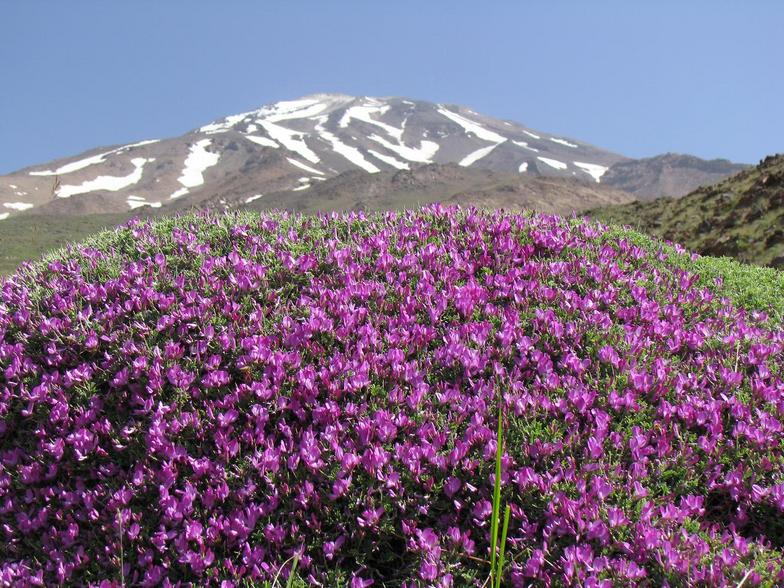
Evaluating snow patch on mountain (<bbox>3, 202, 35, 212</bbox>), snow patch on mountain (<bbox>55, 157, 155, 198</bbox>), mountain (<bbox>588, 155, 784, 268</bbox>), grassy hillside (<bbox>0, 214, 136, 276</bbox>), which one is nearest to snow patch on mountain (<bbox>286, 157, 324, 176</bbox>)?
snow patch on mountain (<bbox>55, 157, 155, 198</bbox>)

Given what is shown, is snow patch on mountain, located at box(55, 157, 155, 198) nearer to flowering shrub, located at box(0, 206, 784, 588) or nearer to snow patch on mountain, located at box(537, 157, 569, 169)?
snow patch on mountain, located at box(537, 157, 569, 169)

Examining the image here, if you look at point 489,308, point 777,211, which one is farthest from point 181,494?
point 777,211

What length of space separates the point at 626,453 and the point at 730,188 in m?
20.2

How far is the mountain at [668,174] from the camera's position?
135625 millimetres

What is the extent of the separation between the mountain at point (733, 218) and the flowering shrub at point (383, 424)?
7.28 metres

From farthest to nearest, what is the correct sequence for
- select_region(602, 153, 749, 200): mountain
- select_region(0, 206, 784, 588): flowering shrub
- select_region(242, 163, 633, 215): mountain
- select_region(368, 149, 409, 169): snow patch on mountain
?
select_region(368, 149, 409, 169): snow patch on mountain → select_region(602, 153, 749, 200): mountain → select_region(242, 163, 633, 215): mountain → select_region(0, 206, 784, 588): flowering shrub

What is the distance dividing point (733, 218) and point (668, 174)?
145 metres

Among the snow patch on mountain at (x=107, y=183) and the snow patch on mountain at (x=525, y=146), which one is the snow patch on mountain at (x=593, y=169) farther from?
the snow patch on mountain at (x=107, y=183)

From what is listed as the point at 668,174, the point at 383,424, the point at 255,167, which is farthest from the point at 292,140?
the point at 383,424

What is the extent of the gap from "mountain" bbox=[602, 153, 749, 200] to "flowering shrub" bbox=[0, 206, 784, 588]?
135m

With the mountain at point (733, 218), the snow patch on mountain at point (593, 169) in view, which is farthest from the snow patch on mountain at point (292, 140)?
the mountain at point (733, 218)

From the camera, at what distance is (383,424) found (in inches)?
143

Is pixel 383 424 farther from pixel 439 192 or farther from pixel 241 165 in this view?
pixel 241 165

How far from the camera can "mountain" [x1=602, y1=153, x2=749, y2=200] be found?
135625mm
